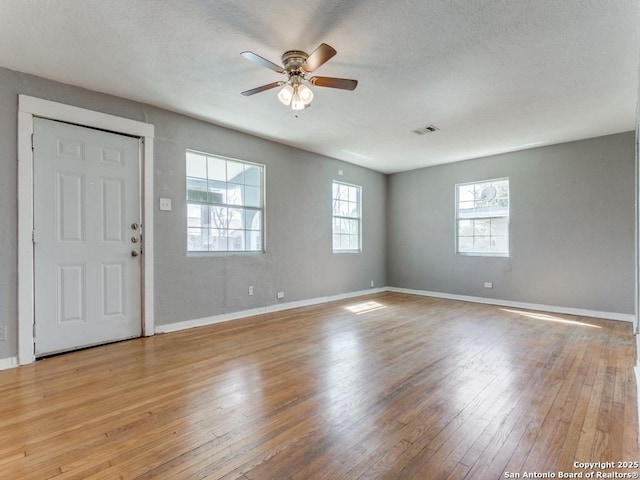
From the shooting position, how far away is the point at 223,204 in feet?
14.3

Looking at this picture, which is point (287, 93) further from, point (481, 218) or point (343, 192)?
point (481, 218)

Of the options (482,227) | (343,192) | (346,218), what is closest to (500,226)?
(482,227)

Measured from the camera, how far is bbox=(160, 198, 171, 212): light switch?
12.3 ft

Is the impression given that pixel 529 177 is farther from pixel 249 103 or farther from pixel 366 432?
pixel 366 432

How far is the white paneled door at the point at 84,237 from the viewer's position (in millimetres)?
2965

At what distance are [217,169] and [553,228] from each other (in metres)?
5.18

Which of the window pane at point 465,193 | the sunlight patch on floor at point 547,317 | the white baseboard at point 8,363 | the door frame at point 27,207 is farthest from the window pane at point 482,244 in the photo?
the white baseboard at point 8,363

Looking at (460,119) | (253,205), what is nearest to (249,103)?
(253,205)

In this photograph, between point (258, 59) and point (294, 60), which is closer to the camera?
point (258, 59)

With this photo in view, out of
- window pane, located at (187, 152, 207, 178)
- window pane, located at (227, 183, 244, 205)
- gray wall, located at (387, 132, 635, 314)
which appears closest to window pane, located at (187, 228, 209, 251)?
window pane, located at (227, 183, 244, 205)

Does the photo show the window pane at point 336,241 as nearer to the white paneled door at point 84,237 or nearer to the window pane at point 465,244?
the window pane at point 465,244

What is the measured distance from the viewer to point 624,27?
88.6 inches

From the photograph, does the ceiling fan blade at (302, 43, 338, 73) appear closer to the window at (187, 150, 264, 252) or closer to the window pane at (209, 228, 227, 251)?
the window at (187, 150, 264, 252)

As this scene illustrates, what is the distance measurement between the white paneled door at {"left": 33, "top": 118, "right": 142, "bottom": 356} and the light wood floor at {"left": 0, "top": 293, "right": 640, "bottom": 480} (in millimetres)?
331
